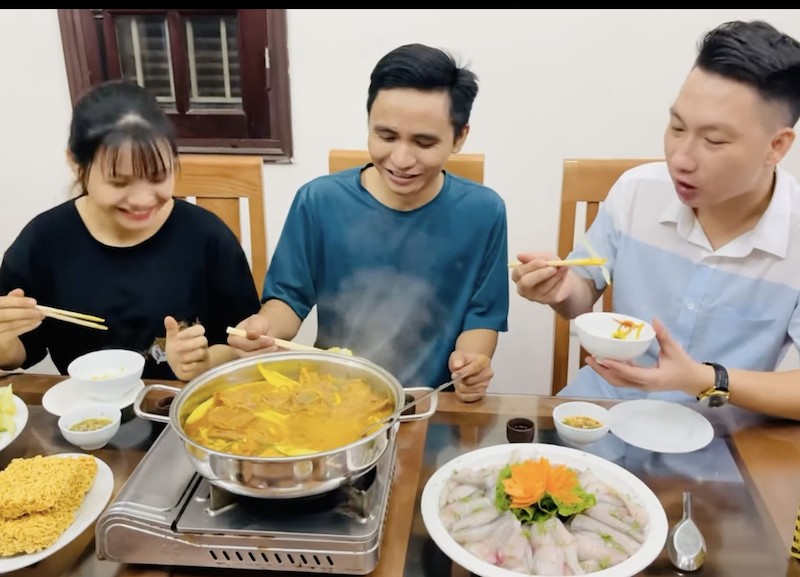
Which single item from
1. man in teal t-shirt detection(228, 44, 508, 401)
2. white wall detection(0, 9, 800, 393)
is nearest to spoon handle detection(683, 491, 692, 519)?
man in teal t-shirt detection(228, 44, 508, 401)

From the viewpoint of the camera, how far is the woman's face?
52.3 inches

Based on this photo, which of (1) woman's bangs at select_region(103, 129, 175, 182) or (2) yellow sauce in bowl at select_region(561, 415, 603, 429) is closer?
(2) yellow sauce in bowl at select_region(561, 415, 603, 429)

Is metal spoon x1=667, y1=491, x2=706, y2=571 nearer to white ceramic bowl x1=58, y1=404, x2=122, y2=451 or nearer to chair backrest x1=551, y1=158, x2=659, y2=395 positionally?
chair backrest x1=551, y1=158, x2=659, y2=395

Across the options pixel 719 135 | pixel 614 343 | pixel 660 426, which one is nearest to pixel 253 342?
pixel 614 343

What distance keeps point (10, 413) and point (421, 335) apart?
794 mm

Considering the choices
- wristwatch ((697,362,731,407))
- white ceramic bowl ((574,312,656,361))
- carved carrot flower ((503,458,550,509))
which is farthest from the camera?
wristwatch ((697,362,731,407))

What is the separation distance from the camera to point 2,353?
1.35 metres

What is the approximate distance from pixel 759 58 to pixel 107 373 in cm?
129

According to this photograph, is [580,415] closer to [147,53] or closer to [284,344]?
[284,344]

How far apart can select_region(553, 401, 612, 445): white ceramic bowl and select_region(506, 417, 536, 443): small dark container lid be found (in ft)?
0.14

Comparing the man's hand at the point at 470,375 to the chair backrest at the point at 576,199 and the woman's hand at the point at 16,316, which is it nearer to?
the chair backrest at the point at 576,199

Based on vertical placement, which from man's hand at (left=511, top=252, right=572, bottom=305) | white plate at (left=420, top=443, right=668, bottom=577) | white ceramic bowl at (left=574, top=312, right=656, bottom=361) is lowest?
white plate at (left=420, top=443, right=668, bottom=577)

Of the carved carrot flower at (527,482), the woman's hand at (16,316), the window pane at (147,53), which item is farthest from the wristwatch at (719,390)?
the woman's hand at (16,316)

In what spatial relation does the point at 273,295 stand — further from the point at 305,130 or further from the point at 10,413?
the point at 10,413
